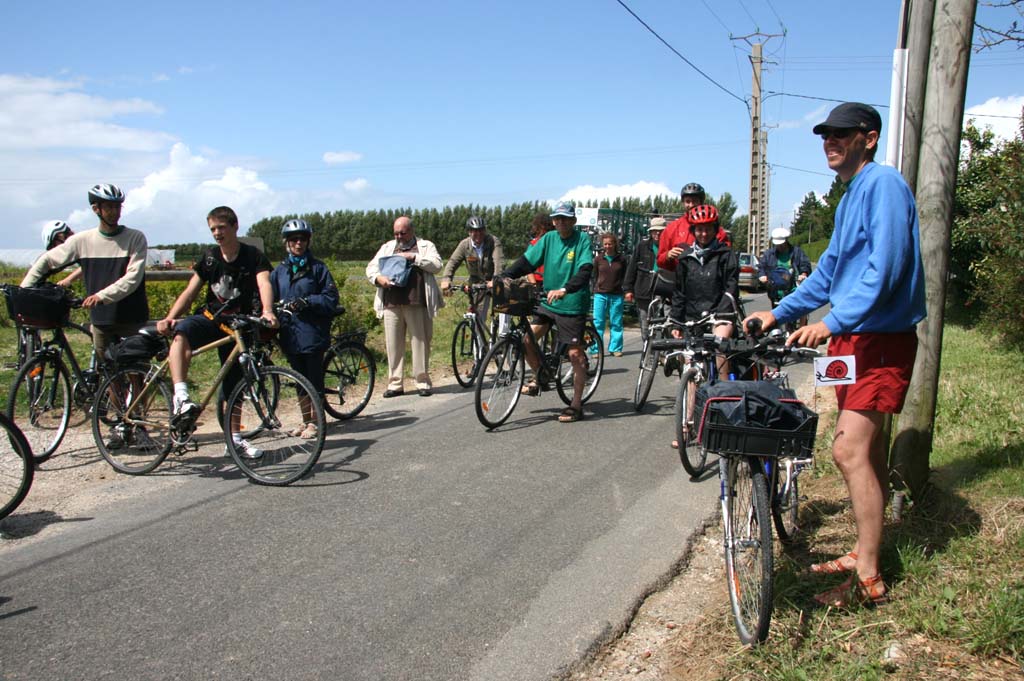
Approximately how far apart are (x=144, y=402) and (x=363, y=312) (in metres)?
7.35

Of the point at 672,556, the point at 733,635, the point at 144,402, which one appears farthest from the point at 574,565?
the point at 144,402

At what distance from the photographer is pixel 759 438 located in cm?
296

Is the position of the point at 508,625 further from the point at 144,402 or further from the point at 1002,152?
the point at 1002,152

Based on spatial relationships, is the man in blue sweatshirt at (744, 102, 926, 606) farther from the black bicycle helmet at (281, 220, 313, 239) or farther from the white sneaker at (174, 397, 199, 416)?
the black bicycle helmet at (281, 220, 313, 239)

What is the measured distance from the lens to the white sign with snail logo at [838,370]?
3.14 m

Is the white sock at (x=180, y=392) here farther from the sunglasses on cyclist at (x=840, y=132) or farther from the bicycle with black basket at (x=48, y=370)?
the sunglasses on cyclist at (x=840, y=132)

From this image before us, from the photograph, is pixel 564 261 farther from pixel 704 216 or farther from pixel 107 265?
pixel 107 265

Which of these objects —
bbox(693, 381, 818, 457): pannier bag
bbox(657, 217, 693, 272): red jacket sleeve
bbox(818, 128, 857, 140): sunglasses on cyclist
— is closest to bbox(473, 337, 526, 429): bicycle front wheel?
bbox(657, 217, 693, 272): red jacket sleeve

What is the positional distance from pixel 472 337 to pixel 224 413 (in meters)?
4.66

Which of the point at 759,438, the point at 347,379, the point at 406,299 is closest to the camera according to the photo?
the point at 759,438

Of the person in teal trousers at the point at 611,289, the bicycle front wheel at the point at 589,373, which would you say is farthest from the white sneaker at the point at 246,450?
the person in teal trousers at the point at 611,289

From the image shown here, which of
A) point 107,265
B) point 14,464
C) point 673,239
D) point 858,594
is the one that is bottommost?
point 858,594

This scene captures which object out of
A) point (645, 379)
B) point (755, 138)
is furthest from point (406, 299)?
point (755, 138)

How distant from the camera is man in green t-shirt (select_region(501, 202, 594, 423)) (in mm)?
7309
